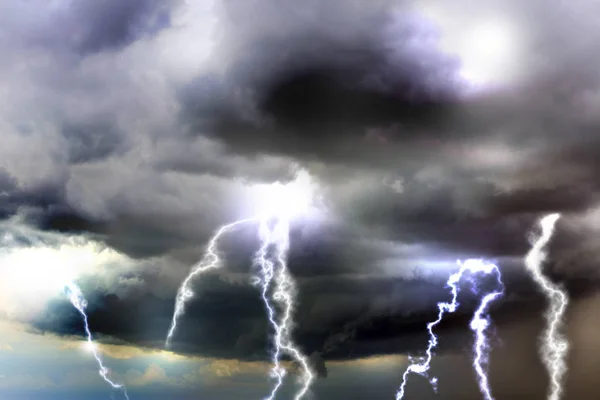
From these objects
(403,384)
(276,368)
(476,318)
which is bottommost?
(403,384)

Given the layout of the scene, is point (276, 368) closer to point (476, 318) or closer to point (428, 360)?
point (428, 360)

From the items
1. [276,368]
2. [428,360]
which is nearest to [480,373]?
[428,360]

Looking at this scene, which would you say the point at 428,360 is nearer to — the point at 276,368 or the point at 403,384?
the point at 403,384

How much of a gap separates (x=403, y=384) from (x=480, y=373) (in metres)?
21.5

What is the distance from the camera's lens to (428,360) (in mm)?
104188

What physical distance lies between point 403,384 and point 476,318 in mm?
28532

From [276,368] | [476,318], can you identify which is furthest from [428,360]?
[276,368]

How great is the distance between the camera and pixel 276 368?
344ft

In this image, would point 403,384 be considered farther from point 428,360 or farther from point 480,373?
point 480,373

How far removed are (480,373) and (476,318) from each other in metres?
14.9

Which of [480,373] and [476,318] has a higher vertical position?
[476,318]

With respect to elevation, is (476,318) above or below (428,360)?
above

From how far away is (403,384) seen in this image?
345 feet

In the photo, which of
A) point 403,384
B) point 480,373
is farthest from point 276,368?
point 480,373
